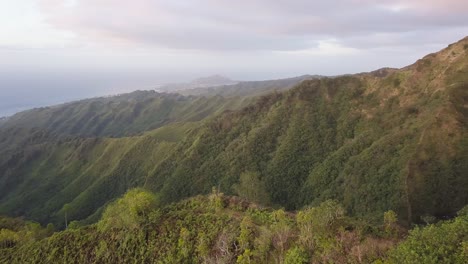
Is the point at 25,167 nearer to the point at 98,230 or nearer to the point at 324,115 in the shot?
the point at 324,115

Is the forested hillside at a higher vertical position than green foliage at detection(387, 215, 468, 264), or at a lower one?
lower

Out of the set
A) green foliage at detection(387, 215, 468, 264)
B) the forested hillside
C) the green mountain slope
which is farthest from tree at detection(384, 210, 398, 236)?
the green mountain slope

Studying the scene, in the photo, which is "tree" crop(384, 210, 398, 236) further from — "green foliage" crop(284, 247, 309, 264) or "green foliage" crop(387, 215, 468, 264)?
"green foliage" crop(387, 215, 468, 264)

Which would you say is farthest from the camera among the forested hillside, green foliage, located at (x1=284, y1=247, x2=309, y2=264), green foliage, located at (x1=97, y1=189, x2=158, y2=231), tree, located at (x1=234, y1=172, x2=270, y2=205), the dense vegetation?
tree, located at (x1=234, y1=172, x2=270, y2=205)

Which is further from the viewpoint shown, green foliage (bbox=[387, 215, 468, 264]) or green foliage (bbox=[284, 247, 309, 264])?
green foliage (bbox=[284, 247, 309, 264])

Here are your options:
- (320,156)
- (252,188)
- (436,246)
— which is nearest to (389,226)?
(436,246)

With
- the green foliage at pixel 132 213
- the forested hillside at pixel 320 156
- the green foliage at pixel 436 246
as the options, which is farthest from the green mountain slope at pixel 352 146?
the green foliage at pixel 436 246

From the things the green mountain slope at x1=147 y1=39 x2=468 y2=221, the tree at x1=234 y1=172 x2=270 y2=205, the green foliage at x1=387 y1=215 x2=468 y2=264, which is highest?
the green foliage at x1=387 y1=215 x2=468 y2=264
